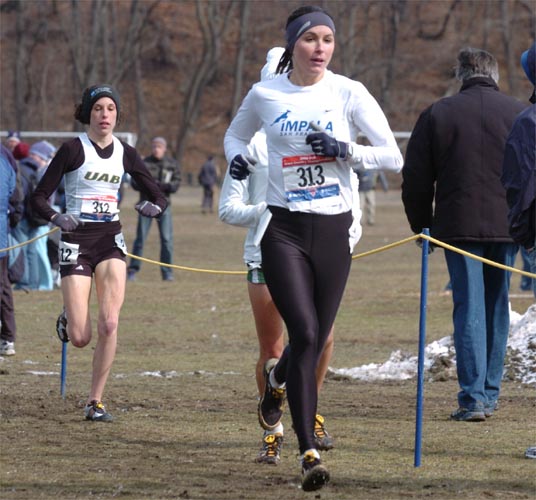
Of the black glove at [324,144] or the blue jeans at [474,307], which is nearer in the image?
the black glove at [324,144]

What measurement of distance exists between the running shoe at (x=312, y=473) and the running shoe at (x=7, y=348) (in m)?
7.09

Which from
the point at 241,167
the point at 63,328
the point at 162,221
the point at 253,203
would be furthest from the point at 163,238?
the point at 241,167

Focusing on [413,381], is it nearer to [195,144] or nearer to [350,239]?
[350,239]

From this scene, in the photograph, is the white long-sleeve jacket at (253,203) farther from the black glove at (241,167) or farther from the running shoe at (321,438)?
the running shoe at (321,438)

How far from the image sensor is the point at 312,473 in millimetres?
6039

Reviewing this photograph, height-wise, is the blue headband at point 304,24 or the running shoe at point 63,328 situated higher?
the blue headband at point 304,24

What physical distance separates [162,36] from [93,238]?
75.6m

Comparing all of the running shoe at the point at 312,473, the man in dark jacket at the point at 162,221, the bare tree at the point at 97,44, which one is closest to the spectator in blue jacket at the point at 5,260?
the running shoe at the point at 312,473

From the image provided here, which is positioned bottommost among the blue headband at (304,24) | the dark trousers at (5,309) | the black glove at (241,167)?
the dark trousers at (5,309)

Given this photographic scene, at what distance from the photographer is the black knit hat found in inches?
343

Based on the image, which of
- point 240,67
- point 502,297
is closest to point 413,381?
point 502,297

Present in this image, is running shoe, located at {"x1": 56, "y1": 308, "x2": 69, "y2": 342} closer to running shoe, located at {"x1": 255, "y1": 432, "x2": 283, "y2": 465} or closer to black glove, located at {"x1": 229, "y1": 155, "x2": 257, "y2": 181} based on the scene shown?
running shoe, located at {"x1": 255, "y1": 432, "x2": 283, "y2": 465}

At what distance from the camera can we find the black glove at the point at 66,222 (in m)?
8.35

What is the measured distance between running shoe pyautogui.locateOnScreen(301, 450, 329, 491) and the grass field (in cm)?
13
